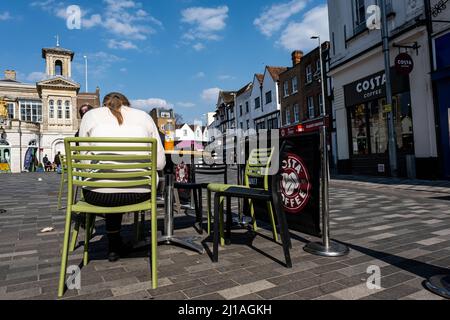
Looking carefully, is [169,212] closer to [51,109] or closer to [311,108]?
[311,108]

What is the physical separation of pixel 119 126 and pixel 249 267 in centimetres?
183

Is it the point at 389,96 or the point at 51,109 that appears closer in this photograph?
the point at 389,96

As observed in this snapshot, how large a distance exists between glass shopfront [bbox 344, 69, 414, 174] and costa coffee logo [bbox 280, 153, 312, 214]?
33.7 ft

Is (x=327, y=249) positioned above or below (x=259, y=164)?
below

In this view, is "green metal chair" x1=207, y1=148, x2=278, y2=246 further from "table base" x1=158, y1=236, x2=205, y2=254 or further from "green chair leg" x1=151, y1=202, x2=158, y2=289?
"green chair leg" x1=151, y1=202, x2=158, y2=289

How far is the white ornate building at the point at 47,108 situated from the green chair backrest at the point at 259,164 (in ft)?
151

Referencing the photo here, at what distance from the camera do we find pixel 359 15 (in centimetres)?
1468

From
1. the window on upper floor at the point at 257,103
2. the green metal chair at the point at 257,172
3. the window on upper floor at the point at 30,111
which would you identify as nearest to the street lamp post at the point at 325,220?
the green metal chair at the point at 257,172

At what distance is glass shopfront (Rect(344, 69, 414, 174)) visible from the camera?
12.3m

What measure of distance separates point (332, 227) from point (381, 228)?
66 cm

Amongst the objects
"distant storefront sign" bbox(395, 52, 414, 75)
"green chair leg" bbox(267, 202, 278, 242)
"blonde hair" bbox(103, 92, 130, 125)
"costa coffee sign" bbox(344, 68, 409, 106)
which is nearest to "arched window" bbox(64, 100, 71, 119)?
"costa coffee sign" bbox(344, 68, 409, 106)

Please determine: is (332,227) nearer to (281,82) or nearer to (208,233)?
(208,233)

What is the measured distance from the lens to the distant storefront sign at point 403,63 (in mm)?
11352

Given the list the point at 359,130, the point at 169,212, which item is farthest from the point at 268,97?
the point at 169,212
